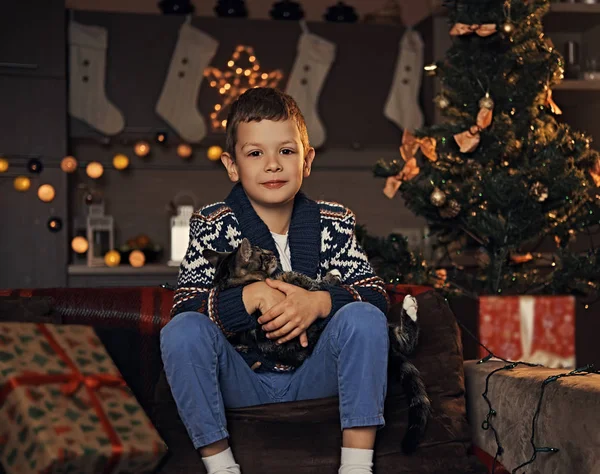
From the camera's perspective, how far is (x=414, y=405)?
1580mm

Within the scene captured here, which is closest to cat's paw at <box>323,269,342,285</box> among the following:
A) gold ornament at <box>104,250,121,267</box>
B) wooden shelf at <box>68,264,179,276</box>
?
wooden shelf at <box>68,264,179,276</box>

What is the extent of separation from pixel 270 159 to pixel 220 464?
65 cm

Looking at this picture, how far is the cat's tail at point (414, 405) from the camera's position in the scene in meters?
1.55

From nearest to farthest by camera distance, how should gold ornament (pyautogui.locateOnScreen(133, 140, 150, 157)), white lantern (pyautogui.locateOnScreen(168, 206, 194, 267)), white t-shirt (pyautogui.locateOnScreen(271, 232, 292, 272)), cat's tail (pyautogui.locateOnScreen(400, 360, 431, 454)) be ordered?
cat's tail (pyautogui.locateOnScreen(400, 360, 431, 454))
white t-shirt (pyautogui.locateOnScreen(271, 232, 292, 272))
white lantern (pyautogui.locateOnScreen(168, 206, 194, 267))
gold ornament (pyautogui.locateOnScreen(133, 140, 150, 157))

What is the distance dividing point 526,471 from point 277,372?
518 mm

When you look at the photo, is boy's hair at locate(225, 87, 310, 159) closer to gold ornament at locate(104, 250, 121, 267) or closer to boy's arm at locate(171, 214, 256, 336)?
boy's arm at locate(171, 214, 256, 336)

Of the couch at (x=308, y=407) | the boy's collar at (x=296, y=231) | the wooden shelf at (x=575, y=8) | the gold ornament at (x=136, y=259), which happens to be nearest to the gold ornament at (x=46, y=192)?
the gold ornament at (x=136, y=259)

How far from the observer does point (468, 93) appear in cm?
269

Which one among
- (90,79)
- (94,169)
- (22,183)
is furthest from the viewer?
(94,169)

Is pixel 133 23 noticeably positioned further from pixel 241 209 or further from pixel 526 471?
A: pixel 526 471

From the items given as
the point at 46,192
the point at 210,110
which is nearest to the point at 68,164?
the point at 46,192

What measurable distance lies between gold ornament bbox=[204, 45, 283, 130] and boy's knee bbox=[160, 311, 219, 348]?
99.9 inches

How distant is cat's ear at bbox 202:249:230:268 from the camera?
1.64 m

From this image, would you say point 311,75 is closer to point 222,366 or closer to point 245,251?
point 245,251
